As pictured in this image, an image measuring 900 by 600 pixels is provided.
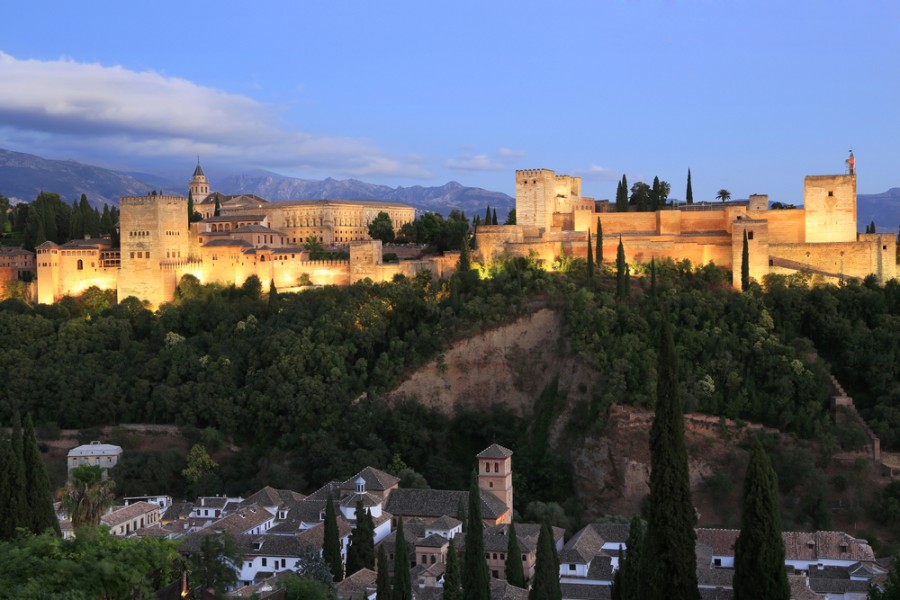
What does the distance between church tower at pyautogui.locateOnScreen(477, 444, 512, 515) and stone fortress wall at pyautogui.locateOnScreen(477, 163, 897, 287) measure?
1266 cm

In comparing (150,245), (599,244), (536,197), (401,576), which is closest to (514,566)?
(401,576)

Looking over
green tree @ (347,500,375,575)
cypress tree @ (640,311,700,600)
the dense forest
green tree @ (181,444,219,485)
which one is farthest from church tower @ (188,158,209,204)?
cypress tree @ (640,311,700,600)

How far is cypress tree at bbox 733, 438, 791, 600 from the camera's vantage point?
64.1 feet

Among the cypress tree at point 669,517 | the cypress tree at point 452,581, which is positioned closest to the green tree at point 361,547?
the cypress tree at point 452,581

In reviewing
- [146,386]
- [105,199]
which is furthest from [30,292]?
[105,199]

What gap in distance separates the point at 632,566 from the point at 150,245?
32.6 m

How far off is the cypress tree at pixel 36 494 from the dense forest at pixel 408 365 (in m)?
17.5

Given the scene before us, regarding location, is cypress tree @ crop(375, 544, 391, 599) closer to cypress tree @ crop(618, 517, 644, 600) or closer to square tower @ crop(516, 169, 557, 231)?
cypress tree @ crop(618, 517, 644, 600)

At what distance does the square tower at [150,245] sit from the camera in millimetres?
54812

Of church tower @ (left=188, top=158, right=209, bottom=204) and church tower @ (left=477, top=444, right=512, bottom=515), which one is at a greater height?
church tower @ (left=188, top=158, right=209, bottom=204)

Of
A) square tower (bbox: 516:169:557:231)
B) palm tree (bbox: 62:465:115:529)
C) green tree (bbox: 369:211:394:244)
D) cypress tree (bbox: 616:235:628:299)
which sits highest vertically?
square tower (bbox: 516:169:557:231)

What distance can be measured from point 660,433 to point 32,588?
10.4 metres

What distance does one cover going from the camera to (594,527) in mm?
37312

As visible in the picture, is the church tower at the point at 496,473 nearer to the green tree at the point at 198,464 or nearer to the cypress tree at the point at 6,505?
the green tree at the point at 198,464
